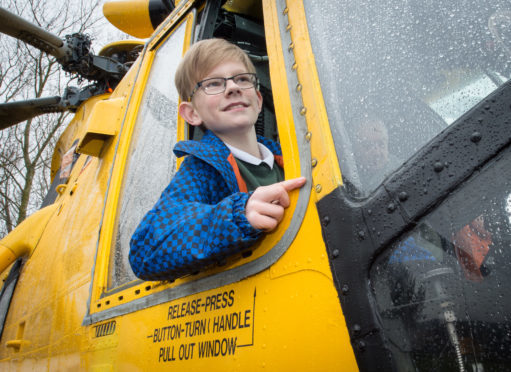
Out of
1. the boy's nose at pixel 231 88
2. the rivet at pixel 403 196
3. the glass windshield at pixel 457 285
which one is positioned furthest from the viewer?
the boy's nose at pixel 231 88

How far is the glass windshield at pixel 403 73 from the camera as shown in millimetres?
732

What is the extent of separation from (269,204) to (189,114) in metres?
0.73

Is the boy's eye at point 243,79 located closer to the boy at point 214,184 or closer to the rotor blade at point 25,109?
the boy at point 214,184

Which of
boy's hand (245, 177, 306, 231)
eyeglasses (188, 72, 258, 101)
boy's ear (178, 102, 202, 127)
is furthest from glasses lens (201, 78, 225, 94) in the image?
boy's hand (245, 177, 306, 231)

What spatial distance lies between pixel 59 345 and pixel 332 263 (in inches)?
59.9

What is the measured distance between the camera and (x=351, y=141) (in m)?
0.85

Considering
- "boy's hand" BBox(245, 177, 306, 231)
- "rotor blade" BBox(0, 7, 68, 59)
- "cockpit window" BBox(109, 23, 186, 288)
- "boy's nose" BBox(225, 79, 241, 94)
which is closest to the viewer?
"boy's hand" BBox(245, 177, 306, 231)

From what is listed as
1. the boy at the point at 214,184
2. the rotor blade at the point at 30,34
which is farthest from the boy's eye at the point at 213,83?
the rotor blade at the point at 30,34

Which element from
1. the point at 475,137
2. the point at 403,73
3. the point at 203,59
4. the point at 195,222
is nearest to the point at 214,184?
the point at 195,222

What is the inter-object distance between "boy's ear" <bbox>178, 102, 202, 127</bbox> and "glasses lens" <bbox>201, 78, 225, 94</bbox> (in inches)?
5.1

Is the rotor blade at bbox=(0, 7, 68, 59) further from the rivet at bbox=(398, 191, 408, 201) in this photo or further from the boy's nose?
the rivet at bbox=(398, 191, 408, 201)

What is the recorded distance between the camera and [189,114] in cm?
147

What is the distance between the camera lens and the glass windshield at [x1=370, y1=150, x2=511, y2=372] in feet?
1.85

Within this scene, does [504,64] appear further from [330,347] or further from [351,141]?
[330,347]
